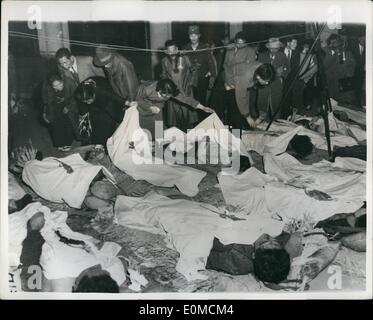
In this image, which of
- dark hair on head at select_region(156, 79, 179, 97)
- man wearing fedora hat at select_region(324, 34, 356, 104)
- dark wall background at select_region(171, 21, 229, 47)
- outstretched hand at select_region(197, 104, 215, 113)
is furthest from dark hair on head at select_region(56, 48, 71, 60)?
man wearing fedora hat at select_region(324, 34, 356, 104)

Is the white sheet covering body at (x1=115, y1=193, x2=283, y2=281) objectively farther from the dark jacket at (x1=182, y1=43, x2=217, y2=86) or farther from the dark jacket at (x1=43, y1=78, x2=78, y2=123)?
the dark jacket at (x1=182, y1=43, x2=217, y2=86)

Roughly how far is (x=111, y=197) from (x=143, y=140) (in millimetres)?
733

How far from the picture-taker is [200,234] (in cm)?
526

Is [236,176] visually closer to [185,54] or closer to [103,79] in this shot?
[185,54]

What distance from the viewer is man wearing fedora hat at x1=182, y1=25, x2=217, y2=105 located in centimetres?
529

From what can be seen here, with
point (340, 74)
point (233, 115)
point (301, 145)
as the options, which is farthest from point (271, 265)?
point (340, 74)

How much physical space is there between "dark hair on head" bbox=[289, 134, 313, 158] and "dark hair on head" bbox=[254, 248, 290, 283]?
112 cm

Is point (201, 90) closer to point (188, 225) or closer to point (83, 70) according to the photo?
point (83, 70)

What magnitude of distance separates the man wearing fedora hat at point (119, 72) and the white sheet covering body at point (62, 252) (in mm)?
1524

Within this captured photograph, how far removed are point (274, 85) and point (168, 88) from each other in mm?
1202

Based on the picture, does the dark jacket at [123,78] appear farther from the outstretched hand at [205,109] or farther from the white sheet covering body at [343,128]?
the white sheet covering body at [343,128]

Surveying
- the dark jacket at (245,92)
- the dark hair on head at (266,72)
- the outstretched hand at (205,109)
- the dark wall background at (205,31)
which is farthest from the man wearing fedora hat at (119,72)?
the dark hair on head at (266,72)

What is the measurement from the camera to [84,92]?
17.5 ft

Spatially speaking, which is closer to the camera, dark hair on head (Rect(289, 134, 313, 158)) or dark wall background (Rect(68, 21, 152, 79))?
dark wall background (Rect(68, 21, 152, 79))
